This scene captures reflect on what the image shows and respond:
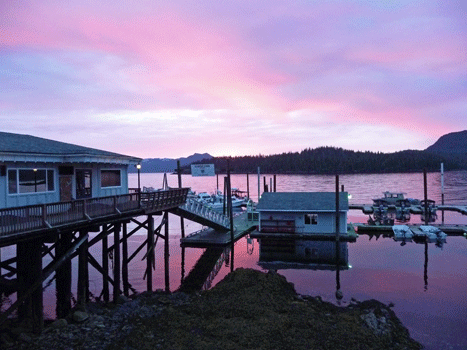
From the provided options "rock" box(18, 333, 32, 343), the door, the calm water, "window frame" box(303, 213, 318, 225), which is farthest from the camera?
"window frame" box(303, 213, 318, 225)

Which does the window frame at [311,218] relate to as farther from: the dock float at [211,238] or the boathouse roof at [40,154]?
the boathouse roof at [40,154]

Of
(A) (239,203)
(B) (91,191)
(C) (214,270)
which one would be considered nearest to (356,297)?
(C) (214,270)

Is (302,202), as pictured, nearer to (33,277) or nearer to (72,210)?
(72,210)

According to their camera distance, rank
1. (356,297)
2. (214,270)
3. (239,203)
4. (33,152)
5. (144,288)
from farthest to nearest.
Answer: (239,203), (214,270), (144,288), (356,297), (33,152)

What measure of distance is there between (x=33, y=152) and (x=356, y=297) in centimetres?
2019

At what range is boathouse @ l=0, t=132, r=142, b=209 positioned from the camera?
1803cm

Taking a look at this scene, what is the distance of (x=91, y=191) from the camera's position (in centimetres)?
2336

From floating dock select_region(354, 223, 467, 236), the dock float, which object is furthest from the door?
floating dock select_region(354, 223, 467, 236)

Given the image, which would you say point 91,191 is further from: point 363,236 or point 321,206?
point 363,236

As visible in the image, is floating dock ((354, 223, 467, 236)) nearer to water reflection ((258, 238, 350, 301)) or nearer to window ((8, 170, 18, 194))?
water reflection ((258, 238, 350, 301))

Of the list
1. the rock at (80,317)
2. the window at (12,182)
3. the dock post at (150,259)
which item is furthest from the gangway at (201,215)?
the window at (12,182)

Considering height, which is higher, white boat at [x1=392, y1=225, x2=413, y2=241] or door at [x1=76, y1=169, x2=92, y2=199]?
door at [x1=76, y1=169, x2=92, y2=199]

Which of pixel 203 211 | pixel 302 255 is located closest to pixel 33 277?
pixel 203 211

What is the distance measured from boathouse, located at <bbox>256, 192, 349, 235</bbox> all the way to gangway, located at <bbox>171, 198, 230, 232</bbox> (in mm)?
4584
